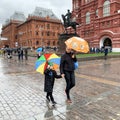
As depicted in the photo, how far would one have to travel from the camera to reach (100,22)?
163ft

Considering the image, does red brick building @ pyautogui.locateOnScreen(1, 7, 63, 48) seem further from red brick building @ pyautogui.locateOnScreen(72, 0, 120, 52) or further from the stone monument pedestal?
the stone monument pedestal

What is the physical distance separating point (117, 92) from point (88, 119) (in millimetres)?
3373

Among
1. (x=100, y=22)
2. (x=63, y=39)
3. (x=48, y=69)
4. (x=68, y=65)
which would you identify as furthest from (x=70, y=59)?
(x=100, y=22)

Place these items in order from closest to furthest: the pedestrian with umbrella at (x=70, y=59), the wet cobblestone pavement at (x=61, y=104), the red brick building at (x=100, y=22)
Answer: the wet cobblestone pavement at (x=61, y=104) < the pedestrian with umbrella at (x=70, y=59) < the red brick building at (x=100, y=22)

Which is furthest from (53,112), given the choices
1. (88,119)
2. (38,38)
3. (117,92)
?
(38,38)

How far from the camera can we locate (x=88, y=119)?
5230mm

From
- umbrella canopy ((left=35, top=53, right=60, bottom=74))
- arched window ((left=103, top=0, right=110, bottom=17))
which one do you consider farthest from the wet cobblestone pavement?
arched window ((left=103, top=0, right=110, bottom=17))

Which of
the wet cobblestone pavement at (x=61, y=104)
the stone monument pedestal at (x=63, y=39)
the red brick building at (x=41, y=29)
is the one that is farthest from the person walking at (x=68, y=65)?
the red brick building at (x=41, y=29)

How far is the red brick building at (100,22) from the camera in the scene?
45.5 metres

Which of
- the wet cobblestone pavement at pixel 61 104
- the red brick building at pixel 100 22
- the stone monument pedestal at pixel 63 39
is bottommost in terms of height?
the wet cobblestone pavement at pixel 61 104

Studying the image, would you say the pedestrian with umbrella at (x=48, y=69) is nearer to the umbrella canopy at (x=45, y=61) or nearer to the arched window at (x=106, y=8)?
the umbrella canopy at (x=45, y=61)

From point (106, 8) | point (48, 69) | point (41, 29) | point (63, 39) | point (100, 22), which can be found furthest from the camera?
point (41, 29)

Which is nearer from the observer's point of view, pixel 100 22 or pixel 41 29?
pixel 100 22

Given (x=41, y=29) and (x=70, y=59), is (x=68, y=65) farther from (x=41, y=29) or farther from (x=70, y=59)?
(x=41, y=29)
